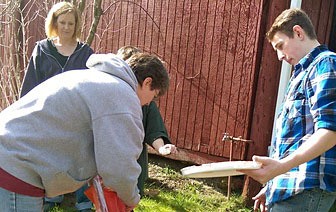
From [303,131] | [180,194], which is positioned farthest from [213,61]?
[303,131]

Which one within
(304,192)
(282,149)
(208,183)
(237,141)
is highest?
(282,149)

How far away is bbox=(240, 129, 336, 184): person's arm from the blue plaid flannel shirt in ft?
0.15

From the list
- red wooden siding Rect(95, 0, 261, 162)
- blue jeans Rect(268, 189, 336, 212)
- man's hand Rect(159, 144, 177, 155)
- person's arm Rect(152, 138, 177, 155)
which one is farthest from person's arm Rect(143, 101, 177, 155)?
red wooden siding Rect(95, 0, 261, 162)

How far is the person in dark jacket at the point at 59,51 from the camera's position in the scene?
422 centimetres

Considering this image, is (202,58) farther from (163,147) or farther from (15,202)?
(15,202)

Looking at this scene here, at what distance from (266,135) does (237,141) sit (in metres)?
0.34

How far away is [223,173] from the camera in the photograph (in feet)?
7.54

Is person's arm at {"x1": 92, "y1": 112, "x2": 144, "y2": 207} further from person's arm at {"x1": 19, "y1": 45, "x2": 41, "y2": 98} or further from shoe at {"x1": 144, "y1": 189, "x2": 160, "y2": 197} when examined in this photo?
shoe at {"x1": 144, "y1": 189, "x2": 160, "y2": 197}

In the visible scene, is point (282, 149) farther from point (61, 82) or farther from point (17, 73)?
point (17, 73)

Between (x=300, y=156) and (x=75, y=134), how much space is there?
97 centimetres

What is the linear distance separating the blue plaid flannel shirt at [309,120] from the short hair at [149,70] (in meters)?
0.64

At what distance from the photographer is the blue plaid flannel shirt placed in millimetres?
2182

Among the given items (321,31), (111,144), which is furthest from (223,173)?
(321,31)

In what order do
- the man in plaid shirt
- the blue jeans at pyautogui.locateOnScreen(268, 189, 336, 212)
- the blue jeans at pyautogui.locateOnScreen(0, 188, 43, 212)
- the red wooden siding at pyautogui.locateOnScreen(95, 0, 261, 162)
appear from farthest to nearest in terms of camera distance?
the red wooden siding at pyautogui.locateOnScreen(95, 0, 261, 162) < the blue jeans at pyautogui.locateOnScreen(268, 189, 336, 212) < the man in plaid shirt < the blue jeans at pyautogui.locateOnScreen(0, 188, 43, 212)
